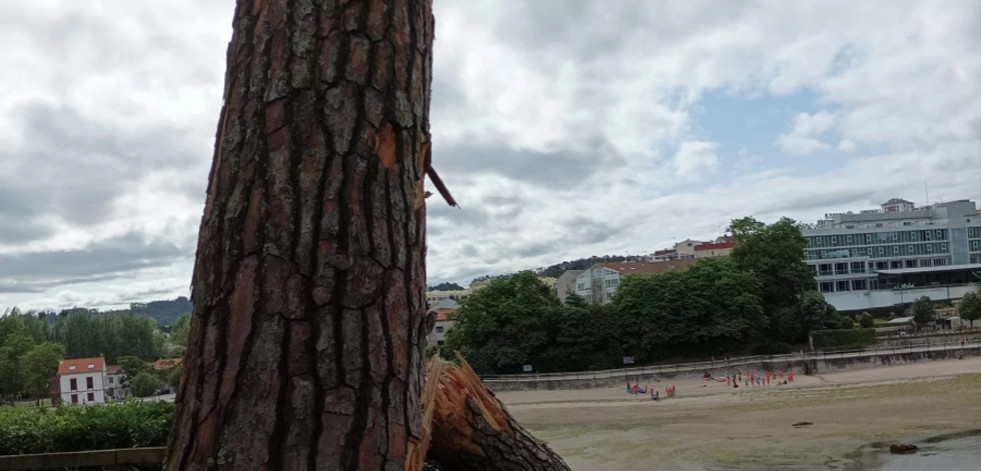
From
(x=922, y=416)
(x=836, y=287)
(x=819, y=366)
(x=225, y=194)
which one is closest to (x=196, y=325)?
(x=225, y=194)

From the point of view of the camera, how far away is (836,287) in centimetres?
8225

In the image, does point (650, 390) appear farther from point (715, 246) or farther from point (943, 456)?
point (715, 246)

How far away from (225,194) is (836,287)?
296ft

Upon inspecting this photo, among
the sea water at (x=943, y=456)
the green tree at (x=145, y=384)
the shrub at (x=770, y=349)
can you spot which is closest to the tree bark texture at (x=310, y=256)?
the sea water at (x=943, y=456)

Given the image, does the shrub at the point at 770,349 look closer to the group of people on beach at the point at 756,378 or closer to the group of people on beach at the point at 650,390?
the group of people on beach at the point at 756,378

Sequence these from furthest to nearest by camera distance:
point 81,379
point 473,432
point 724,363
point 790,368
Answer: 1. point 81,379
2. point 724,363
3. point 790,368
4. point 473,432

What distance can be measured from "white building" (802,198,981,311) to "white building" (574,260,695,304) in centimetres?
1511

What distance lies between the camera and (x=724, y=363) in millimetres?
44656

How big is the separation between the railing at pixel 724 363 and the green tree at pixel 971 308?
1205 centimetres

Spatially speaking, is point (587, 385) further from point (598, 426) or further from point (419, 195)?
point (419, 195)

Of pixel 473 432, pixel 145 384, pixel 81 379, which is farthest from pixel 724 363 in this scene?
pixel 473 432

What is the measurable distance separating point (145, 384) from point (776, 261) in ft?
144

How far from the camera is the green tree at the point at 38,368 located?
4403 centimetres

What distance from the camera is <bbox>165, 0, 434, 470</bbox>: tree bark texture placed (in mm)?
1498
